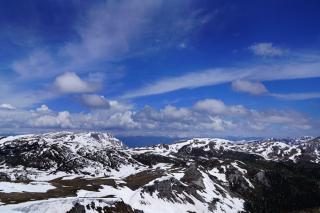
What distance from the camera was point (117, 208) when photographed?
123m

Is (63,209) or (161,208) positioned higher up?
(63,209)

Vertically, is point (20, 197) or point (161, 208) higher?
point (20, 197)

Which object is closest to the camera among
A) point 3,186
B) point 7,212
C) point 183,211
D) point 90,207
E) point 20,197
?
point 7,212

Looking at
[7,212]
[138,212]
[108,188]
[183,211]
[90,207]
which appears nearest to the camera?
[7,212]

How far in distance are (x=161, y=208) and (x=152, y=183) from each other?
22.0 meters

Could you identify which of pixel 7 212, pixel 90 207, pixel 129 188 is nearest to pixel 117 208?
pixel 90 207

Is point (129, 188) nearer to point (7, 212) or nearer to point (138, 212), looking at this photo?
point (138, 212)

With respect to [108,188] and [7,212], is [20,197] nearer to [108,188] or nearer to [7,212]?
[7,212]

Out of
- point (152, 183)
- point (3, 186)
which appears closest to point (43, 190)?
point (3, 186)

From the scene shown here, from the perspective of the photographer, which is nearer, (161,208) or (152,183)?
(161,208)

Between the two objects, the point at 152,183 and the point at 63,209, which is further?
the point at 152,183

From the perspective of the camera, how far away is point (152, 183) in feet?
653

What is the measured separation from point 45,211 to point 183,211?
10193cm

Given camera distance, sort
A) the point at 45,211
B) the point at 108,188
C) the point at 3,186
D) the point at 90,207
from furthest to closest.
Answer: the point at 108,188
the point at 3,186
the point at 90,207
the point at 45,211
